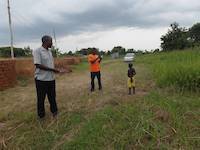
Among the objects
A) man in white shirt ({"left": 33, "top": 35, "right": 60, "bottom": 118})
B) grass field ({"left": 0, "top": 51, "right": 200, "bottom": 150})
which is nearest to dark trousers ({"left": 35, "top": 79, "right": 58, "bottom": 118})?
man in white shirt ({"left": 33, "top": 35, "right": 60, "bottom": 118})

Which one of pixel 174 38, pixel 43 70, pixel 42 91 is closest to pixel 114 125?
pixel 42 91

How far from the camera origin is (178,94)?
6.65 m

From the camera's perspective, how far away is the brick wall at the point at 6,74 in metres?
10.6

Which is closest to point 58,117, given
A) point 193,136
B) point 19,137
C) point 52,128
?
point 52,128

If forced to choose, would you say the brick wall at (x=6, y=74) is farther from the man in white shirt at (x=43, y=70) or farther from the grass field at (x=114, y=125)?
the man in white shirt at (x=43, y=70)

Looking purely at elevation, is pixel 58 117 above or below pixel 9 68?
below

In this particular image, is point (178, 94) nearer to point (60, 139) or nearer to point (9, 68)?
point (60, 139)

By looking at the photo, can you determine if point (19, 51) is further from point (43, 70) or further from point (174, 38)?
point (43, 70)

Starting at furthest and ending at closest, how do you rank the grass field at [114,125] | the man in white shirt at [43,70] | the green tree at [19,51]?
1. the green tree at [19,51]
2. the man in white shirt at [43,70]
3. the grass field at [114,125]

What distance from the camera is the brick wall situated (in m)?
10.6

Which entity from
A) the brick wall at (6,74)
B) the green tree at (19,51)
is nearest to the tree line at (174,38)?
the green tree at (19,51)

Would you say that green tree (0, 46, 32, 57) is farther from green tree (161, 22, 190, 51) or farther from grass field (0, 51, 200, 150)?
grass field (0, 51, 200, 150)

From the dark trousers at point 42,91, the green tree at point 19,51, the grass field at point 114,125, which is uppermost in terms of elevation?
the green tree at point 19,51

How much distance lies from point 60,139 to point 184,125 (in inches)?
72.5
